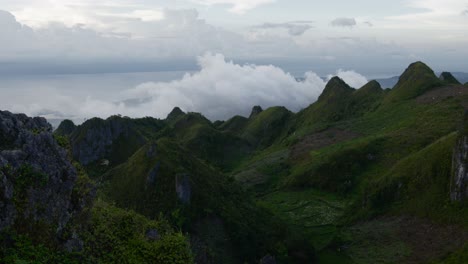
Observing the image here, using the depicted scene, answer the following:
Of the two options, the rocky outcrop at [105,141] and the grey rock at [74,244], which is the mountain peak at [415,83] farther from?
the grey rock at [74,244]

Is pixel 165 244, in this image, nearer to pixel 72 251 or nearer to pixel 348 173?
pixel 72 251

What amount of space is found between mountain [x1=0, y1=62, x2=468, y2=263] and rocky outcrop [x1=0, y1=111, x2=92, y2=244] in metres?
0.07

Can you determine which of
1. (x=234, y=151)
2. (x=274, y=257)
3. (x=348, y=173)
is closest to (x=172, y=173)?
(x=274, y=257)

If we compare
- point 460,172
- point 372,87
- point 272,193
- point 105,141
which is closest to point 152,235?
point 460,172

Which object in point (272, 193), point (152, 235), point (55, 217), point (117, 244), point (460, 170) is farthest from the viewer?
point (272, 193)

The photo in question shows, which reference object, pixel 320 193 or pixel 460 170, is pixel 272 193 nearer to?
pixel 320 193

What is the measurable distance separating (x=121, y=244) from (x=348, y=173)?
7662 cm

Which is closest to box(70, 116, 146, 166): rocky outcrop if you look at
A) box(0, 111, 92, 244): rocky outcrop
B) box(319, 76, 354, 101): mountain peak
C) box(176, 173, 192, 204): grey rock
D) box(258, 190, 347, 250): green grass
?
box(258, 190, 347, 250): green grass

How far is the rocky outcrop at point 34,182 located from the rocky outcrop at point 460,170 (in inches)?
2273

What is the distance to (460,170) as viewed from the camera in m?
61.5

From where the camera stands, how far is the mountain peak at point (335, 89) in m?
188

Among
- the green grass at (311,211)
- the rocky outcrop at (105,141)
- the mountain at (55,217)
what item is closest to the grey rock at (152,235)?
the mountain at (55,217)

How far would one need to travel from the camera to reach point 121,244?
1911 cm

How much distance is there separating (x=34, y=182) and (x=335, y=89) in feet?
606
